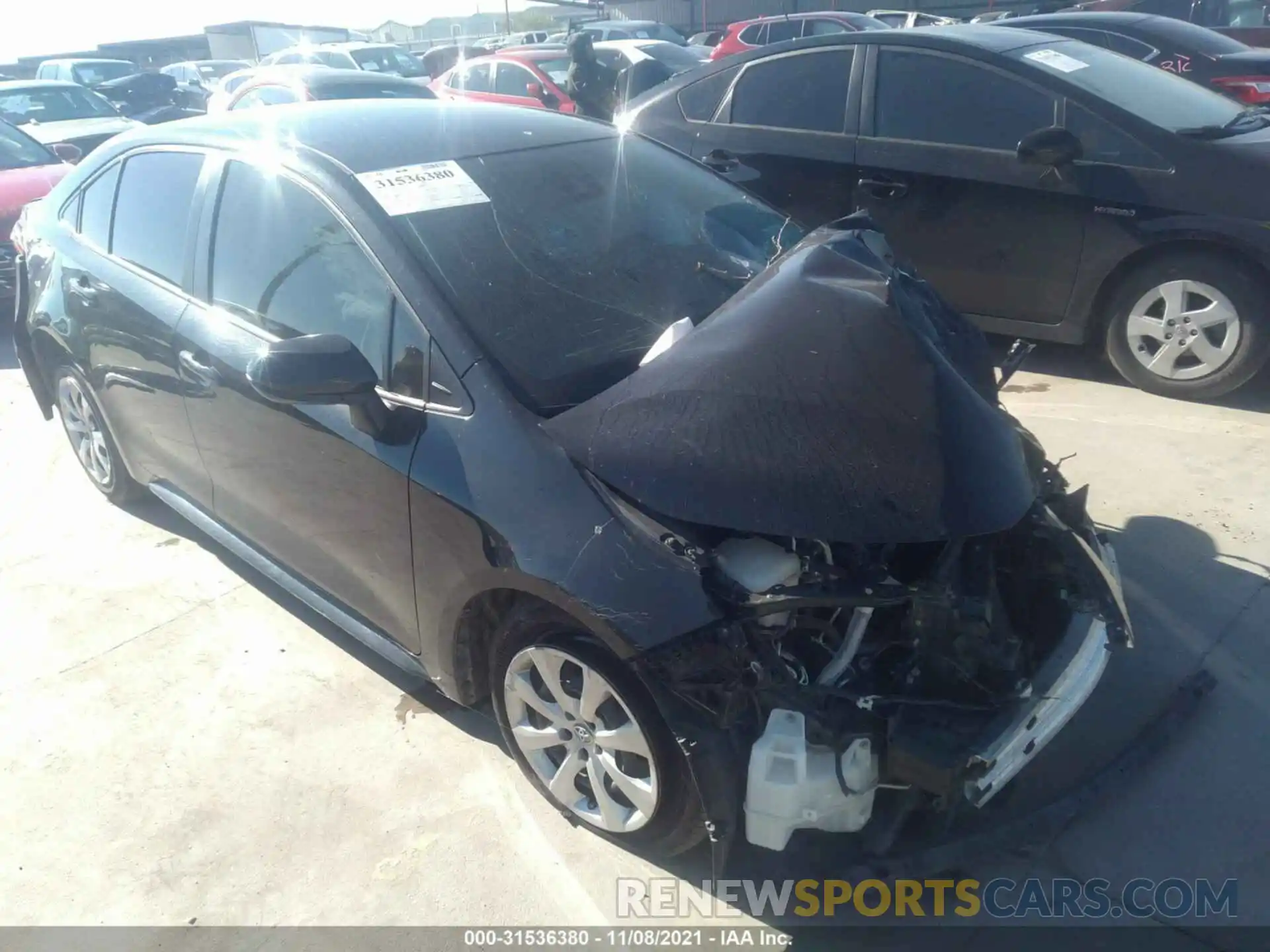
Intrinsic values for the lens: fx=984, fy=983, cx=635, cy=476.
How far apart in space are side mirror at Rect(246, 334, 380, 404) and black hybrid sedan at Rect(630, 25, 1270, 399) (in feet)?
9.75

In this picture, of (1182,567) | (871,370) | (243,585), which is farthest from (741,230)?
(243,585)

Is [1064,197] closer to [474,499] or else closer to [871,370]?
[871,370]

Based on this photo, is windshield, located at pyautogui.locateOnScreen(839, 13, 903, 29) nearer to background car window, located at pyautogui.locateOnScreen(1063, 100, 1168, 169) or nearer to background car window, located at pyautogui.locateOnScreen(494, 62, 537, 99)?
background car window, located at pyautogui.locateOnScreen(494, 62, 537, 99)

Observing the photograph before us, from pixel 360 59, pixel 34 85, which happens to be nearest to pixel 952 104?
pixel 34 85

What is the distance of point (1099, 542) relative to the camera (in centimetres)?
279

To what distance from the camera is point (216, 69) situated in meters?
25.3

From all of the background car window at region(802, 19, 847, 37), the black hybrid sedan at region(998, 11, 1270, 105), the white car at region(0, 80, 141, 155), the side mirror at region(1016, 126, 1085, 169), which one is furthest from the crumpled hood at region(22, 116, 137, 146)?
the side mirror at region(1016, 126, 1085, 169)

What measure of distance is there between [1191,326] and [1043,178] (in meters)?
0.99

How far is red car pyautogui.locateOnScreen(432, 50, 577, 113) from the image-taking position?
12344 millimetres

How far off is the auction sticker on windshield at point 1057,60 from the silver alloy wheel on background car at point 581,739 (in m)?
4.17

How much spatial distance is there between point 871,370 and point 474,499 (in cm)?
102

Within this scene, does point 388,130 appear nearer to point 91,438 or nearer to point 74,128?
point 91,438

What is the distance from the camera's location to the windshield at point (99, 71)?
760 inches

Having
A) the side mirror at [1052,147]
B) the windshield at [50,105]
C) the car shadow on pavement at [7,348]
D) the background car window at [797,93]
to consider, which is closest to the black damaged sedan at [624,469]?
the side mirror at [1052,147]
